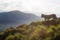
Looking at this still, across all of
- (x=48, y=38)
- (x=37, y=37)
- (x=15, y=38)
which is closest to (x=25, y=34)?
(x=15, y=38)

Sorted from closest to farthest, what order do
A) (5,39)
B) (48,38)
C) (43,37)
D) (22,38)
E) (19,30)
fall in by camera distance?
(48,38) < (43,37) < (22,38) < (5,39) < (19,30)

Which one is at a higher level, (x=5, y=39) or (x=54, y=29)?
(x=54, y=29)

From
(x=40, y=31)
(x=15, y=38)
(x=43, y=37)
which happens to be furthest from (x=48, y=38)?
(x=15, y=38)

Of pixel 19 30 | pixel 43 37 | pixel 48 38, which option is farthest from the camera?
pixel 19 30

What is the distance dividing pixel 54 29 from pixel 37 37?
3444mm

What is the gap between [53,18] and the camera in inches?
2005

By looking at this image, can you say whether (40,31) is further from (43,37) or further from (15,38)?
(15,38)

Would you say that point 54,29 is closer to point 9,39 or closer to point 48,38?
point 48,38

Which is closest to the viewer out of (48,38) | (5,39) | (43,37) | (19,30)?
(48,38)

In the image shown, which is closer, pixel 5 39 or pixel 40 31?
pixel 40 31

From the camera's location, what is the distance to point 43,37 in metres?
39.4

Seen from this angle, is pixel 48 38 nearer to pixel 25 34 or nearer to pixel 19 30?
pixel 25 34

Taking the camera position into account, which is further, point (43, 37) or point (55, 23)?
point (55, 23)

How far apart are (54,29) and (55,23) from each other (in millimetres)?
7576
